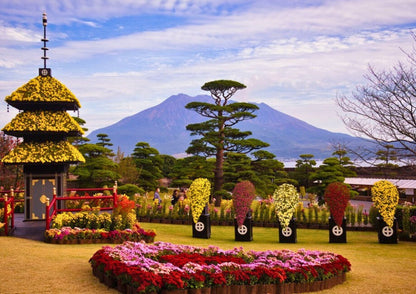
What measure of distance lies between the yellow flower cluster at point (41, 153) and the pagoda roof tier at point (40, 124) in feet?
1.65

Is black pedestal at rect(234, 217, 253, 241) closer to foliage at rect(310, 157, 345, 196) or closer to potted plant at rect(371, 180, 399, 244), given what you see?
potted plant at rect(371, 180, 399, 244)

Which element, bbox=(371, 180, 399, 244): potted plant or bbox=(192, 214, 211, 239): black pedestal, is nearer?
bbox=(371, 180, 399, 244): potted plant

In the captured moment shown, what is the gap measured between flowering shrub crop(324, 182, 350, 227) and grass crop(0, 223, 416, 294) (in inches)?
37.9

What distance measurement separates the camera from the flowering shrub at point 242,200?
53.5 feet

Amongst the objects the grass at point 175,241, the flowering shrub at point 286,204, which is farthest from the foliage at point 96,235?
the flowering shrub at point 286,204

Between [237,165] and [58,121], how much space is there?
1188cm

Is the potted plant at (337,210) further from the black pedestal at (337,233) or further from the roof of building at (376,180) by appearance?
the roof of building at (376,180)

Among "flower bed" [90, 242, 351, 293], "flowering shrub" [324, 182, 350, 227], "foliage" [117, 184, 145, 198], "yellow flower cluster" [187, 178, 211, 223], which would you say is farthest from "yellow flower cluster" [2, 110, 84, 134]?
"flowering shrub" [324, 182, 350, 227]

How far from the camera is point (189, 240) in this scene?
16.1 metres

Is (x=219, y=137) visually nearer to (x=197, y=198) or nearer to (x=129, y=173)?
(x=129, y=173)

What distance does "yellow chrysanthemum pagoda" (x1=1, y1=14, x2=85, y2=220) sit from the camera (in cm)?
1806

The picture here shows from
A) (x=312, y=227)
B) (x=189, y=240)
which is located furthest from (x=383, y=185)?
(x=189, y=240)

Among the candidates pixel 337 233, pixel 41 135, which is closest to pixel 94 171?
pixel 41 135

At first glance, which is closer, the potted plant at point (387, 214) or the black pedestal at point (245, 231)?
the potted plant at point (387, 214)
